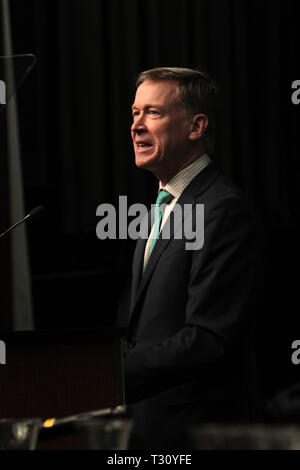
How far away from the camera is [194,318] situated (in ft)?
6.16

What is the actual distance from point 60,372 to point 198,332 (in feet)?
1.49

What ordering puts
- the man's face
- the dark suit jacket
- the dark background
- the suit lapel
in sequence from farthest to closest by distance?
the dark background < the man's face < the suit lapel < the dark suit jacket

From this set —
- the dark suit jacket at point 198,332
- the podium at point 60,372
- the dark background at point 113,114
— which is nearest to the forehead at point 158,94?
the dark suit jacket at point 198,332

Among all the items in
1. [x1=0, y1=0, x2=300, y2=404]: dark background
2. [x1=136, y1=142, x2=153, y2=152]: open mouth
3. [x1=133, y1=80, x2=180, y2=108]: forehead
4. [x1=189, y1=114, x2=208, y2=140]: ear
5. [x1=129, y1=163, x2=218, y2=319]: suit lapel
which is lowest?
[x1=129, y1=163, x2=218, y2=319]: suit lapel

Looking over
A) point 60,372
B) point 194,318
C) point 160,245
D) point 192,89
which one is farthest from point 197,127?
point 60,372

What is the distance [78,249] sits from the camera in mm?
3379

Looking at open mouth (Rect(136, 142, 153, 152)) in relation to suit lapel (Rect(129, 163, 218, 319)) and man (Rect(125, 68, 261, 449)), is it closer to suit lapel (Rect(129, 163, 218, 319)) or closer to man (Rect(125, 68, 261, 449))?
man (Rect(125, 68, 261, 449))

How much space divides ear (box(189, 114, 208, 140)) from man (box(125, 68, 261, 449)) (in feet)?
0.18

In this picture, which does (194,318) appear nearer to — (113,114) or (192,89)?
(192,89)

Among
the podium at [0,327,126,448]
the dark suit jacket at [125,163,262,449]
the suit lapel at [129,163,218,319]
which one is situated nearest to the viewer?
the podium at [0,327,126,448]

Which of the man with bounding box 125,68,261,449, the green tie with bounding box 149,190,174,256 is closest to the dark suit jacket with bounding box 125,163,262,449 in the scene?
the man with bounding box 125,68,261,449

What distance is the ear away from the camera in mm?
2201

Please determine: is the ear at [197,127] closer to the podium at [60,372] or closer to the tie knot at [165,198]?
the tie knot at [165,198]

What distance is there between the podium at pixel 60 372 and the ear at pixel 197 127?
0.84m
